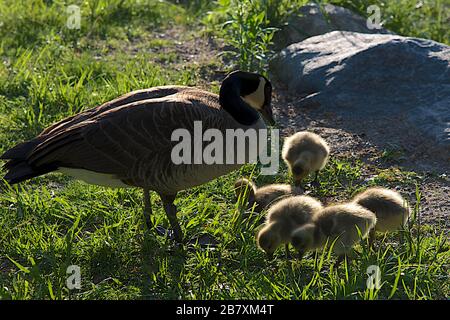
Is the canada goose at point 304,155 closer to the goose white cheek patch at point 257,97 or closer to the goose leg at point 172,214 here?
the goose white cheek patch at point 257,97

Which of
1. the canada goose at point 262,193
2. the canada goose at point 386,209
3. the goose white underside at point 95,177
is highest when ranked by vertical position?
the goose white underside at point 95,177

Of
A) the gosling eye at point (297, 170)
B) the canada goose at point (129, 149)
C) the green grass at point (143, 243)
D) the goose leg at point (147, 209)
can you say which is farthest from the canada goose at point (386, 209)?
the goose leg at point (147, 209)

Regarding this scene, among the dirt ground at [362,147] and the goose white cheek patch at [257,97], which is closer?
the goose white cheek patch at [257,97]

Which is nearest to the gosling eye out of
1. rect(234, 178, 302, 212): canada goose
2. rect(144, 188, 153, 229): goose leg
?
rect(234, 178, 302, 212): canada goose

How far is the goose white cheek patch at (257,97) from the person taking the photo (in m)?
5.40

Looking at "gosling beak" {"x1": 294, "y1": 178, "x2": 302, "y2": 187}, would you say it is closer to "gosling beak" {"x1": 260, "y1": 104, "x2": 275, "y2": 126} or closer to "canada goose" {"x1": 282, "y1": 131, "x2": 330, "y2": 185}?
"canada goose" {"x1": 282, "y1": 131, "x2": 330, "y2": 185}

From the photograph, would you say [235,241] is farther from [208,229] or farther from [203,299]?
[203,299]

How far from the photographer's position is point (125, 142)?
490 centimetres

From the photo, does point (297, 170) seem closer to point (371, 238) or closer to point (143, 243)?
point (371, 238)

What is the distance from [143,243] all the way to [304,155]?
147 centimetres

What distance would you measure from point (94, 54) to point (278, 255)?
4.35m

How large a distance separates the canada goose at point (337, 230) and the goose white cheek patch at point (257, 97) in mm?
1082

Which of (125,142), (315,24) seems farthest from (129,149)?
(315,24)

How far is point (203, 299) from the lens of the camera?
4.38 metres
